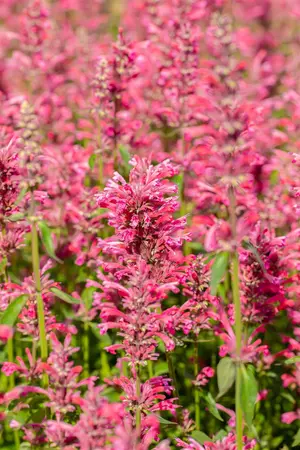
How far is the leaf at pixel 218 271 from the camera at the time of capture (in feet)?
9.92

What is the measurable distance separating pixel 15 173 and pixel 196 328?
4.71 feet

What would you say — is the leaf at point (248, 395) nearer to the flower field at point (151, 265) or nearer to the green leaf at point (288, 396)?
the flower field at point (151, 265)

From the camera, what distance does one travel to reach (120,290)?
357 cm

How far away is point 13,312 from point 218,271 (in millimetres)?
1075

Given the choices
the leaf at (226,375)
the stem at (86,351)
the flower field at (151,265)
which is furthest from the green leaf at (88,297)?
the leaf at (226,375)

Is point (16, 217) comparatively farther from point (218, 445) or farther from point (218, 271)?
point (218, 445)

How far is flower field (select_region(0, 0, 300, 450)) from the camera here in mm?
3223

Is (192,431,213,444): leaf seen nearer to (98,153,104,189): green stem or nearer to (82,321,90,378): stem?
(82,321,90,378): stem

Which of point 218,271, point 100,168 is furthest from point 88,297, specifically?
point 218,271

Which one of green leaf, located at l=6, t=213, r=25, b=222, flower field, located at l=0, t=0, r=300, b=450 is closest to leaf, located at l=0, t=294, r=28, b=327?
flower field, located at l=0, t=0, r=300, b=450

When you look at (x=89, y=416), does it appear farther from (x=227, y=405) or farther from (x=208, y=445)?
(x=227, y=405)

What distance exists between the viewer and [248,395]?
10.5 feet

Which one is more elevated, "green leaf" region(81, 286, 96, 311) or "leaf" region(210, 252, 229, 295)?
"green leaf" region(81, 286, 96, 311)

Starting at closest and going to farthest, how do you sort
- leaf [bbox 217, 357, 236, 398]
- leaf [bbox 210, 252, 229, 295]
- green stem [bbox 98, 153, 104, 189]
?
leaf [bbox 210, 252, 229, 295] < leaf [bbox 217, 357, 236, 398] < green stem [bbox 98, 153, 104, 189]
